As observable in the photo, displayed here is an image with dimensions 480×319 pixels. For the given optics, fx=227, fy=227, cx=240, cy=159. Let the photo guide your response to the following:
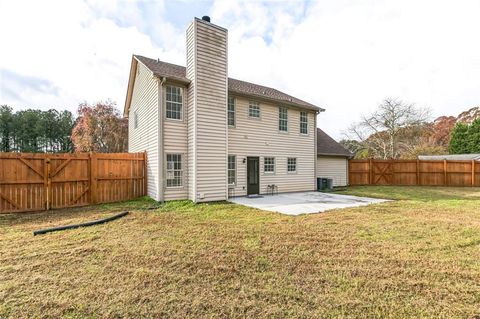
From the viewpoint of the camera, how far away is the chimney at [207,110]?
959cm

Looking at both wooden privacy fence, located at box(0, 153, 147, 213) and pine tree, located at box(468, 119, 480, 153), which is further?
pine tree, located at box(468, 119, 480, 153)

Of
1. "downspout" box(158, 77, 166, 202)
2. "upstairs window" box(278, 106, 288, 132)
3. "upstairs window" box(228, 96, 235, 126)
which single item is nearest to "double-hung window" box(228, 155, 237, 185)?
"upstairs window" box(228, 96, 235, 126)

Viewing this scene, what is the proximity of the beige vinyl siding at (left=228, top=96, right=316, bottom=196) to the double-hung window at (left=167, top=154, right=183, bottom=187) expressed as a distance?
2.55m

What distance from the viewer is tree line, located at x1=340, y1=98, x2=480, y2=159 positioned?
28.2m

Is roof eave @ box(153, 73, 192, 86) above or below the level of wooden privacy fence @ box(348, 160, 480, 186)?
above

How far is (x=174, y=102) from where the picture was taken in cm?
995

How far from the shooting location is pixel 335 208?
337 inches

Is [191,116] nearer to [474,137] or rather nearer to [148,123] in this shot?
[148,123]

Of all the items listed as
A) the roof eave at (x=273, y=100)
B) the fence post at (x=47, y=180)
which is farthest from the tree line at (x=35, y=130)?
the roof eave at (x=273, y=100)

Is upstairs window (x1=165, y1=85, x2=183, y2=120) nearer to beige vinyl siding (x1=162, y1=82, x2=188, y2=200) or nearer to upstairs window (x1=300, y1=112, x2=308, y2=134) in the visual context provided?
beige vinyl siding (x1=162, y1=82, x2=188, y2=200)

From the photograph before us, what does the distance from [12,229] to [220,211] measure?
559 cm

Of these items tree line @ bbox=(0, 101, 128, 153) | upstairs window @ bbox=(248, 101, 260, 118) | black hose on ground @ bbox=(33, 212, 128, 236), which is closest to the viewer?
black hose on ground @ bbox=(33, 212, 128, 236)

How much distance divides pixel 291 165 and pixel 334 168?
16.3 ft

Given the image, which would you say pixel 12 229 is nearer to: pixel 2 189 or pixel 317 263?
pixel 2 189
